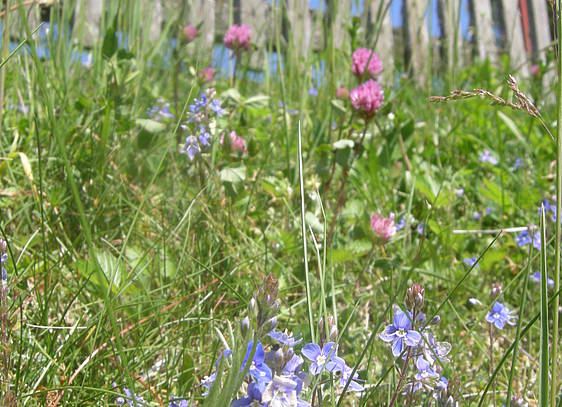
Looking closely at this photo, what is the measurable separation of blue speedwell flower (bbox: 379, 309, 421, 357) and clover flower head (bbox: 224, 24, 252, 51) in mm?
1332

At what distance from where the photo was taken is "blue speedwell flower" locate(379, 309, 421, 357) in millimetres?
658

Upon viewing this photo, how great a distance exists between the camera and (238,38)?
186 centimetres

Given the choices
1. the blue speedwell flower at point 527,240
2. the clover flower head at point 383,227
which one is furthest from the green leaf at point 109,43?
the blue speedwell flower at point 527,240

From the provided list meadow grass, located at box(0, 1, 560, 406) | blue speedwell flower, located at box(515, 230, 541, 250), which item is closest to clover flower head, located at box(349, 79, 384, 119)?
meadow grass, located at box(0, 1, 560, 406)

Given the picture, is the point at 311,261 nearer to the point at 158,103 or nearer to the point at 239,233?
the point at 239,233

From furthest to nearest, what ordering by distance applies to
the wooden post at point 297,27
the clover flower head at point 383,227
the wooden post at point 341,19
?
1. the wooden post at point 297,27
2. the wooden post at point 341,19
3. the clover flower head at point 383,227

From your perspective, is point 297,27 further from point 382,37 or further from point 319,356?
point 382,37

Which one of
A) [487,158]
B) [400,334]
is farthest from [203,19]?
[400,334]

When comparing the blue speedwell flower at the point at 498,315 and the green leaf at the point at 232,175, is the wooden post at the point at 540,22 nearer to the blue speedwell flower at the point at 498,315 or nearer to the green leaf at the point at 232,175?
the green leaf at the point at 232,175

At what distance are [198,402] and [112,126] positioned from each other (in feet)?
2.80

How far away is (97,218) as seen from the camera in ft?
4.09

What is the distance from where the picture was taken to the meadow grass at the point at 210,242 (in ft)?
2.84

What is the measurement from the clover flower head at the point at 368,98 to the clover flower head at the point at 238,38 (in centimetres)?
61

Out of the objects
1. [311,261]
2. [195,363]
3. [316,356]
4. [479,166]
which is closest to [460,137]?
[479,166]
